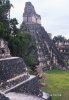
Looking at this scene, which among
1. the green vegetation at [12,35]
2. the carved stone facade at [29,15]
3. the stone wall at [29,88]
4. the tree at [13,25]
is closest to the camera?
the stone wall at [29,88]

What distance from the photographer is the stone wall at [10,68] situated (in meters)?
13.6

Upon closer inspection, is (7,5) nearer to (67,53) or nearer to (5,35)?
(5,35)

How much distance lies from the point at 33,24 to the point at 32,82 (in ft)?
98.7

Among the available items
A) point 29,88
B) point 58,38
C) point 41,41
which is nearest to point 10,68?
point 29,88

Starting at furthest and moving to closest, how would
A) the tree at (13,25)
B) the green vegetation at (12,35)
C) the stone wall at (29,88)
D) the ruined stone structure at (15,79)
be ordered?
the tree at (13,25)
the green vegetation at (12,35)
the stone wall at (29,88)
the ruined stone structure at (15,79)

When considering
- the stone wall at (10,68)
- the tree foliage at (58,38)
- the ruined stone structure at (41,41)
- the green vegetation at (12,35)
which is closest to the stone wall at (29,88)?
the stone wall at (10,68)

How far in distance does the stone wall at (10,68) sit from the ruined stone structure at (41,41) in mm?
Answer: 24095

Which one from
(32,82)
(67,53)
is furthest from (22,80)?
(67,53)

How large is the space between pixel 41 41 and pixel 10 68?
96.4 ft

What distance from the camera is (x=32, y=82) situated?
16078mm

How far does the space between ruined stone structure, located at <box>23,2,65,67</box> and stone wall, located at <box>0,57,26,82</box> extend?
24.1 metres

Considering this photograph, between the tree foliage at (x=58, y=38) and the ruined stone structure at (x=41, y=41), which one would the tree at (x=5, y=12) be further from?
the tree foliage at (x=58, y=38)

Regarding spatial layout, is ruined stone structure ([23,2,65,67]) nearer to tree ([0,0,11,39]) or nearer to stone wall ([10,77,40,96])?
tree ([0,0,11,39])

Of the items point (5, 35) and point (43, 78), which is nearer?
point (5, 35)
